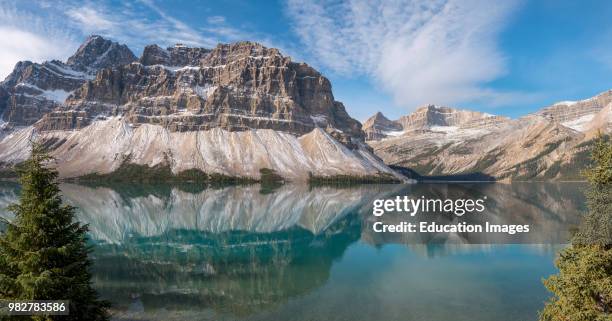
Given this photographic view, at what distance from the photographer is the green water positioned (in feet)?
122

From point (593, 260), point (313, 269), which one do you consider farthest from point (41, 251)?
point (313, 269)

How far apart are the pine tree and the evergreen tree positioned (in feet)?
81.7

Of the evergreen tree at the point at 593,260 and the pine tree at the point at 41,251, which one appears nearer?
the evergreen tree at the point at 593,260

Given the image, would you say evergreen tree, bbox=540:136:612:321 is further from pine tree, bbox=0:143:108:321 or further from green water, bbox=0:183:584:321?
pine tree, bbox=0:143:108:321

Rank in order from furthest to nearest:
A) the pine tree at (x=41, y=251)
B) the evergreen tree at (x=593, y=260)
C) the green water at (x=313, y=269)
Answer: the green water at (x=313, y=269), the pine tree at (x=41, y=251), the evergreen tree at (x=593, y=260)

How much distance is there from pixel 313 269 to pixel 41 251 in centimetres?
3710

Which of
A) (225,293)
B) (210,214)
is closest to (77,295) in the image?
(225,293)

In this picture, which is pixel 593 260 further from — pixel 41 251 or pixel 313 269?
pixel 313 269

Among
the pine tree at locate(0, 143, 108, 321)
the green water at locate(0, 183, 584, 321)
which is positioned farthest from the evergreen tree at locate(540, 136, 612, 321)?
the pine tree at locate(0, 143, 108, 321)

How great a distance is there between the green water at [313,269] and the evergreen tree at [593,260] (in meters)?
2.61

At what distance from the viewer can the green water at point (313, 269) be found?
37.3m

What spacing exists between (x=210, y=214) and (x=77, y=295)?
294 feet

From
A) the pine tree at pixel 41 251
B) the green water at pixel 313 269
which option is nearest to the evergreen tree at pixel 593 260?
the green water at pixel 313 269

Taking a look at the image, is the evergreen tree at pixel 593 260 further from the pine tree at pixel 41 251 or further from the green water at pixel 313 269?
the pine tree at pixel 41 251
